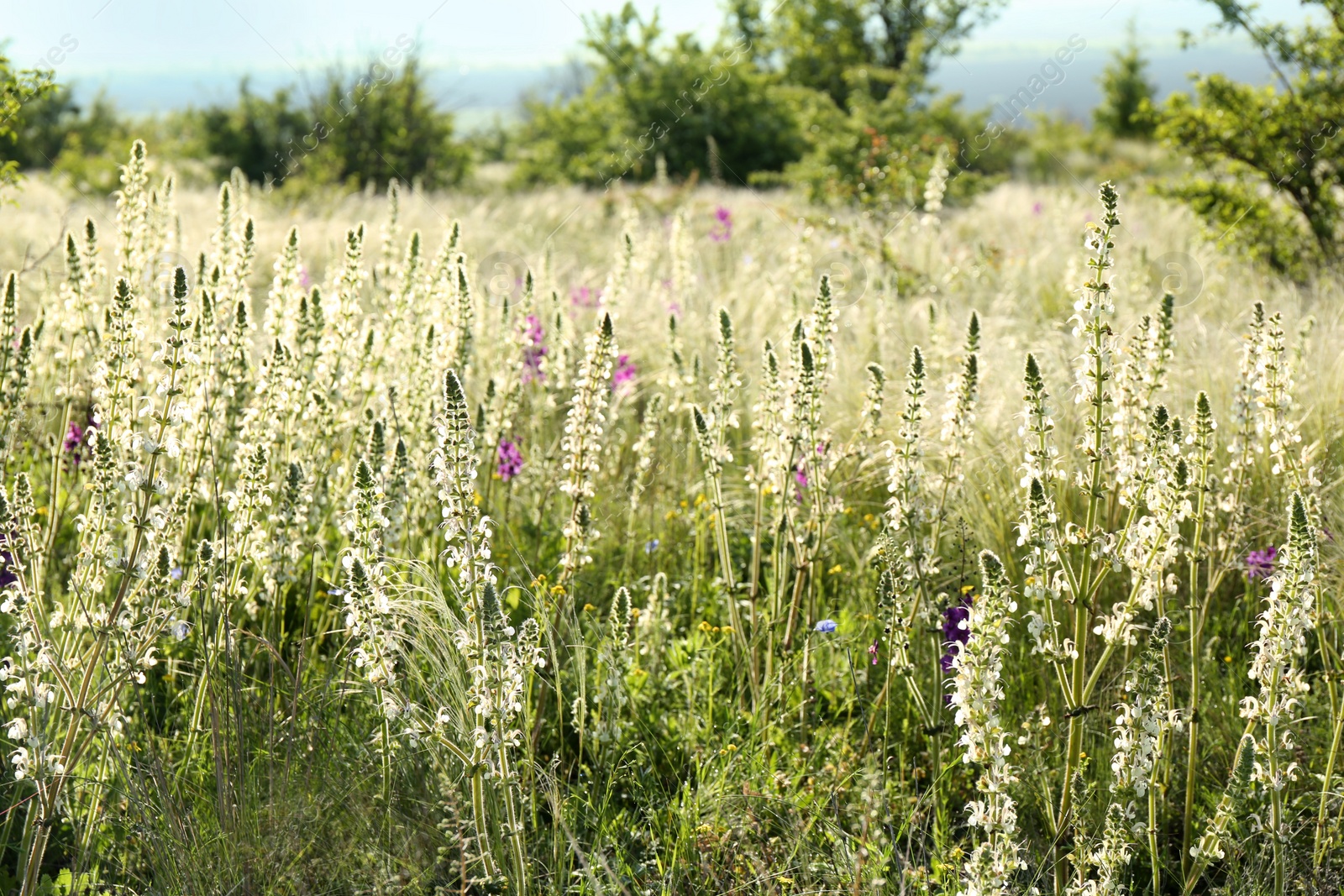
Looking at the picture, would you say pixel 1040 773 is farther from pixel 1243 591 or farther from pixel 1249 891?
pixel 1243 591

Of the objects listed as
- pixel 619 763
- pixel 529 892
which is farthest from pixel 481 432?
pixel 529 892

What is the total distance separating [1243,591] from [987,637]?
2133mm

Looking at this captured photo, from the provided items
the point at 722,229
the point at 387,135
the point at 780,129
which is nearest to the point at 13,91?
the point at 722,229

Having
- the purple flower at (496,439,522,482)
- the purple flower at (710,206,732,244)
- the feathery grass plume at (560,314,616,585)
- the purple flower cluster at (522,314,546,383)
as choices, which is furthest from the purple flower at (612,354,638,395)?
the purple flower at (710,206,732,244)

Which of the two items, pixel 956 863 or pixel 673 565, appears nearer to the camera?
pixel 956 863

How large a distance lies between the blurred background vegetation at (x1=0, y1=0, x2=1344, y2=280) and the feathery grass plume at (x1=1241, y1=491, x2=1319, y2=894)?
19.8 feet

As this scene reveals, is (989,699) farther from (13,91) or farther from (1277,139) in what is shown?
(1277,139)

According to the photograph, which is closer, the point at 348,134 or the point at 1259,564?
the point at 1259,564

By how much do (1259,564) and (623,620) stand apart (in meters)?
2.10

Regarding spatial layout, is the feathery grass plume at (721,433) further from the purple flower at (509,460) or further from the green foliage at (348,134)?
the green foliage at (348,134)

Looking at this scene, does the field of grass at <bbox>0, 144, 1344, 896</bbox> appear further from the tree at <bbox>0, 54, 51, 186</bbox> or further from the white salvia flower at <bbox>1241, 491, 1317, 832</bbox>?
the tree at <bbox>0, 54, 51, 186</bbox>

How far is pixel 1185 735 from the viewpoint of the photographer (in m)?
3.04

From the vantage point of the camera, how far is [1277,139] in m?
7.88

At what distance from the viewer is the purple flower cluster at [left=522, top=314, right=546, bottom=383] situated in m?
4.75
